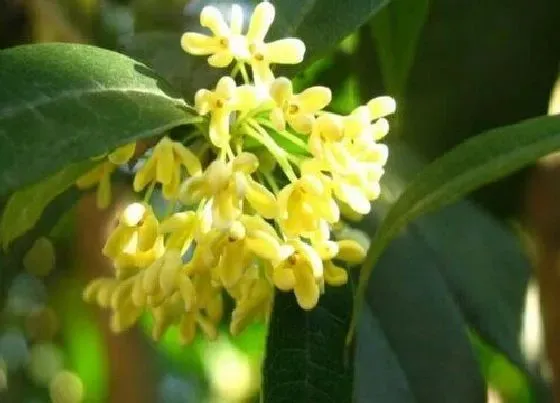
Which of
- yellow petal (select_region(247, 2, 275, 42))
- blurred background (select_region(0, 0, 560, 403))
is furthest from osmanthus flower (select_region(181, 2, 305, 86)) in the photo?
blurred background (select_region(0, 0, 560, 403))

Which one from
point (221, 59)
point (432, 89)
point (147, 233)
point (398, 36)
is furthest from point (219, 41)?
point (432, 89)

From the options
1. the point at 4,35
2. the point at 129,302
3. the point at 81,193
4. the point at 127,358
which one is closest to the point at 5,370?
the point at 127,358

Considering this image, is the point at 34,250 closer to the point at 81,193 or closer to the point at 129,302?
the point at 81,193

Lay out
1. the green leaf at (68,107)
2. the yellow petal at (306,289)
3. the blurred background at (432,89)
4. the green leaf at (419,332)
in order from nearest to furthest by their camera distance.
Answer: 1. the green leaf at (68,107)
2. the yellow petal at (306,289)
3. the green leaf at (419,332)
4. the blurred background at (432,89)

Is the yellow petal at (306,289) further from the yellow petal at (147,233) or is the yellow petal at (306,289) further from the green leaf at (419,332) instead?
the green leaf at (419,332)

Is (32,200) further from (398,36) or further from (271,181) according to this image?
(398,36)

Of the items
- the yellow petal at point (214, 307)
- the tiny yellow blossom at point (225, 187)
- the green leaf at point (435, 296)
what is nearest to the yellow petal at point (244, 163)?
the tiny yellow blossom at point (225, 187)

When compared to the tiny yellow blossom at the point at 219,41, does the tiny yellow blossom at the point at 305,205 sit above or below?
below

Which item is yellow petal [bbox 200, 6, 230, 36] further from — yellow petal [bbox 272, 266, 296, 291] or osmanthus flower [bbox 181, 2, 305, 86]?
yellow petal [bbox 272, 266, 296, 291]

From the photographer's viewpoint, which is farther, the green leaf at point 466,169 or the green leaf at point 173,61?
the green leaf at point 173,61
